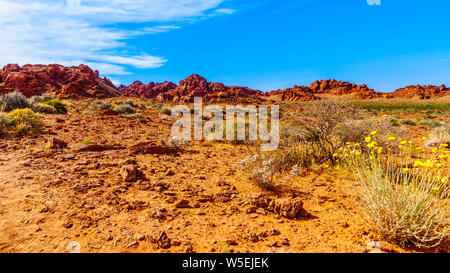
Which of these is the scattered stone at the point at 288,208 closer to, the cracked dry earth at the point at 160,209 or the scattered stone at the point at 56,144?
the cracked dry earth at the point at 160,209

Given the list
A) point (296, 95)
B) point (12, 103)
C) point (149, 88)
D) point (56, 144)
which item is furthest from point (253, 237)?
point (149, 88)

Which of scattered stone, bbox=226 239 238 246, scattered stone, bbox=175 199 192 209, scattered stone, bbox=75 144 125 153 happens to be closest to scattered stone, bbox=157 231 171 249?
scattered stone, bbox=226 239 238 246

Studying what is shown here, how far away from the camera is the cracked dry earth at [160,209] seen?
274 centimetres

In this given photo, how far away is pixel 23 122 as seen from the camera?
8.00 metres

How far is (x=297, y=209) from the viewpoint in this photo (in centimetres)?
342

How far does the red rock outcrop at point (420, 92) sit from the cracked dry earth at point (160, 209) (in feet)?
312

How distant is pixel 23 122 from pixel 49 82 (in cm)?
4674

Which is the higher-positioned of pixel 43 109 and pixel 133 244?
pixel 43 109

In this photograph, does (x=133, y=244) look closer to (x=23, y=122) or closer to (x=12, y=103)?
(x=23, y=122)

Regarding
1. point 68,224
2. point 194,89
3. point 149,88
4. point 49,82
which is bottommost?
point 68,224

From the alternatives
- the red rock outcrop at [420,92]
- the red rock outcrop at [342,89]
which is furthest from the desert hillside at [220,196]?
the red rock outcrop at [420,92]

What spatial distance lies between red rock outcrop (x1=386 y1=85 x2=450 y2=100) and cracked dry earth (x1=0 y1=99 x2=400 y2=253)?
9503cm

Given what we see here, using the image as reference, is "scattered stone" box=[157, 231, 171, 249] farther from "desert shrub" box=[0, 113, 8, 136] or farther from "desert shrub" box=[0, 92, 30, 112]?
"desert shrub" box=[0, 92, 30, 112]
